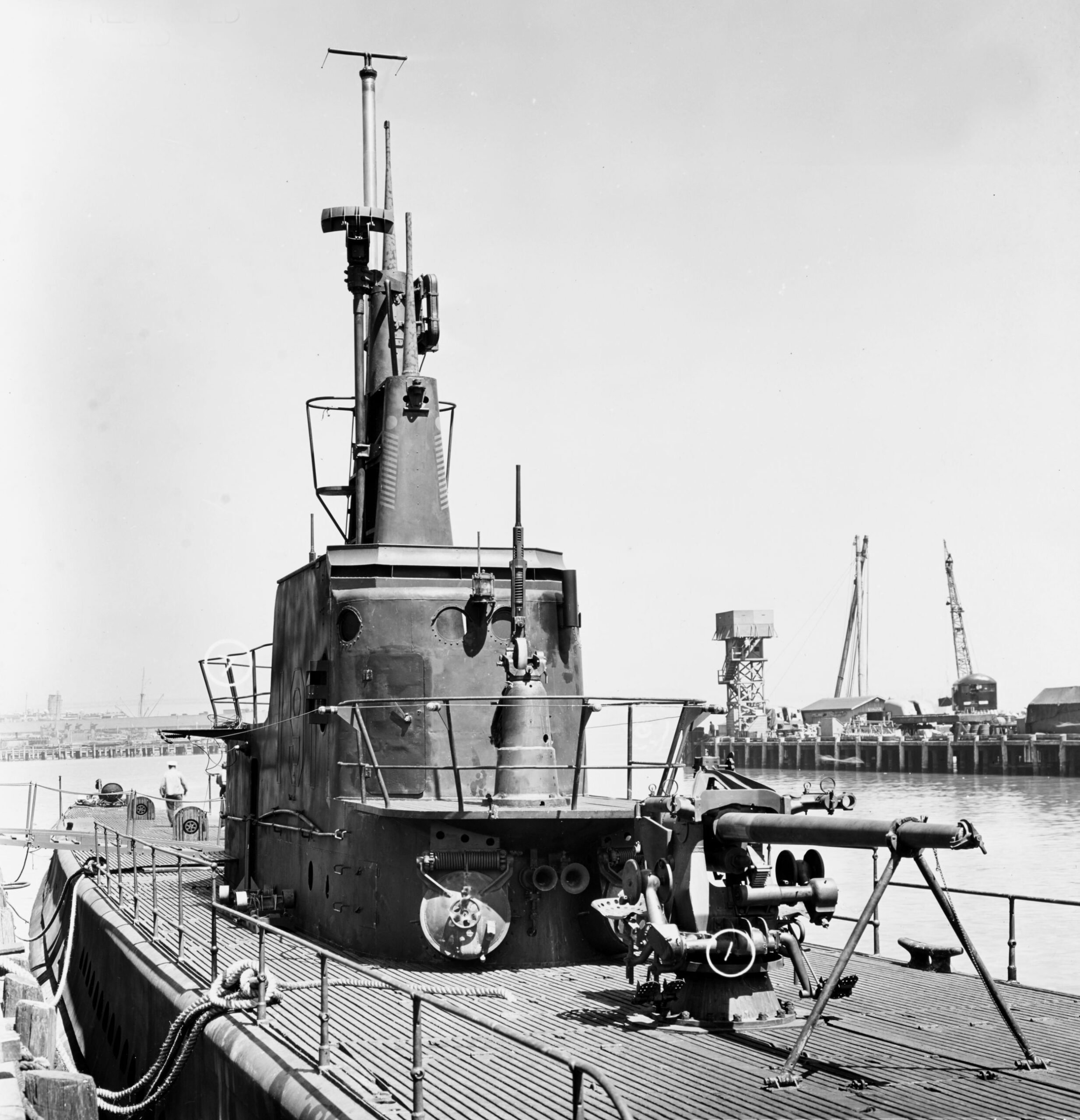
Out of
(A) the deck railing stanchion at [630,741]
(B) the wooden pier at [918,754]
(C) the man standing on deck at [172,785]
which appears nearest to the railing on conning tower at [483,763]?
(A) the deck railing stanchion at [630,741]

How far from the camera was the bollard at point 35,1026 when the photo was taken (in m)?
10.8

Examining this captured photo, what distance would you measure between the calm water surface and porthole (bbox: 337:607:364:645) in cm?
629

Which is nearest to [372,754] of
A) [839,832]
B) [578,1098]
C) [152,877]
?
[839,832]

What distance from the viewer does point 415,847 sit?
11547 mm

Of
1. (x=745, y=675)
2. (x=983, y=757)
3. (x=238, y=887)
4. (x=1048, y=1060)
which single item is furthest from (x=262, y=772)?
(x=745, y=675)

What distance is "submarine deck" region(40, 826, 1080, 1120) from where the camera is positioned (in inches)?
298

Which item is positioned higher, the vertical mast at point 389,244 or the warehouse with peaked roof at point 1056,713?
the vertical mast at point 389,244

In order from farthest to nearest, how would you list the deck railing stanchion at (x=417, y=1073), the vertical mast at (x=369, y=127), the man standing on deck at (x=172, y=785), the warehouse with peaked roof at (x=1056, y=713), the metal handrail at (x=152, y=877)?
the warehouse with peaked roof at (x=1056, y=713), the man standing on deck at (x=172, y=785), the vertical mast at (x=369, y=127), the metal handrail at (x=152, y=877), the deck railing stanchion at (x=417, y=1073)

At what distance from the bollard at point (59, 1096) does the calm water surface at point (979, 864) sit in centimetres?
784

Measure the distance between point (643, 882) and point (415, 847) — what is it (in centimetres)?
241

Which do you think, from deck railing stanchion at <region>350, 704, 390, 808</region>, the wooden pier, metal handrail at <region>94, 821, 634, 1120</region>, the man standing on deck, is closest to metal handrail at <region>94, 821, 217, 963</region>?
metal handrail at <region>94, 821, 634, 1120</region>

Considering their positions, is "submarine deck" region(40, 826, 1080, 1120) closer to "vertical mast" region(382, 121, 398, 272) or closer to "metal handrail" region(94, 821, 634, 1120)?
"metal handrail" region(94, 821, 634, 1120)

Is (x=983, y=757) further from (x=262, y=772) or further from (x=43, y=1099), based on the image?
(x=43, y=1099)

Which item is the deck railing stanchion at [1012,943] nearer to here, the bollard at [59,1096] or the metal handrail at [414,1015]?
the metal handrail at [414,1015]
